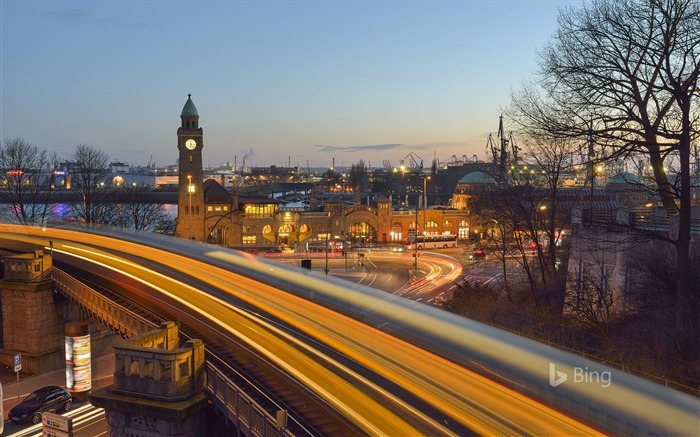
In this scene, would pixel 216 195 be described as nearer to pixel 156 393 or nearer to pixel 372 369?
pixel 156 393

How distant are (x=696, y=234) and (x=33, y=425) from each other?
2101 centimetres

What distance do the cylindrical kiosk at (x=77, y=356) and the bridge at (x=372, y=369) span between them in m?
3.32

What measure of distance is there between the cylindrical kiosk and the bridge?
10.9 ft

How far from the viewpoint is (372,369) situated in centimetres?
862

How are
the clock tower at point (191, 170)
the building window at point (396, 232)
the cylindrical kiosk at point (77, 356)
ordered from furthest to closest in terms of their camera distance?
the building window at point (396, 232) → the clock tower at point (191, 170) → the cylindrical kiosk at point (77, 356)

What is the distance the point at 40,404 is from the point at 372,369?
51.7ft

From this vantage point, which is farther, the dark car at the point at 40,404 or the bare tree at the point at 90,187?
the bare tree at the point at 90,187

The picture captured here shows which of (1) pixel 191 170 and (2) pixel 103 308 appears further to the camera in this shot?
(1) pixel 191 170

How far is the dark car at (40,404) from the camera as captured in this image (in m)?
18.7

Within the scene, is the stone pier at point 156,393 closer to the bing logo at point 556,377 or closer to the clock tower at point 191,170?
the bing logo at point 556,377

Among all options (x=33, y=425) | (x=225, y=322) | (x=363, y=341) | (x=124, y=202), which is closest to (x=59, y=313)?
(x=33, y=425)

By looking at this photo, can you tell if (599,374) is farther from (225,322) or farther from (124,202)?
(124,202)

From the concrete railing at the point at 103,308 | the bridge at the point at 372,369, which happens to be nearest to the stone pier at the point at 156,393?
the bridge at the point at 372,369

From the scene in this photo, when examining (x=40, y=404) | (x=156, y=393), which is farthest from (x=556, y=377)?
(x=40, y=404)
